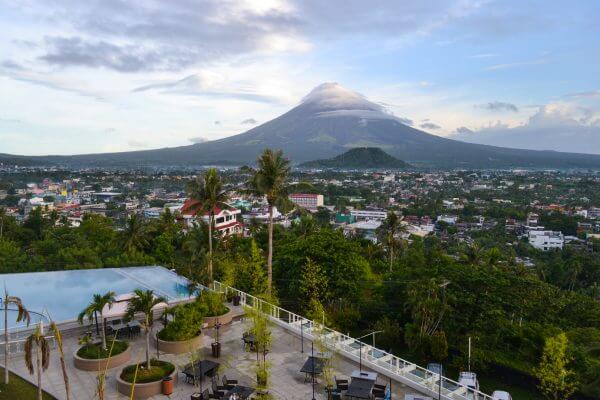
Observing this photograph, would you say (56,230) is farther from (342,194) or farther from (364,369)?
(342,194)

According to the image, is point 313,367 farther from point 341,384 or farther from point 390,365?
point 390,365

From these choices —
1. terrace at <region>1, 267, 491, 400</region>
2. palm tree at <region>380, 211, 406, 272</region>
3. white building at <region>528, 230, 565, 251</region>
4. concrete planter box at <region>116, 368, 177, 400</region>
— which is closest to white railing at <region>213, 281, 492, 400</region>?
terrace at <region>1, 267, 491, 400</region>

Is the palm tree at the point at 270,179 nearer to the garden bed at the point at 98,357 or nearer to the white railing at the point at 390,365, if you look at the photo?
the white railing at the point at 390,365

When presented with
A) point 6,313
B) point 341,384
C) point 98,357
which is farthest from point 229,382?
point 6,313

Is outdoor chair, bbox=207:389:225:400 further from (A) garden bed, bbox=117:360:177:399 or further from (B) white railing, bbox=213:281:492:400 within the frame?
(B) white railing, bbox=213:281:492:400

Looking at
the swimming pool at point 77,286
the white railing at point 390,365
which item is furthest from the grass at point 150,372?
the white railing at point 390,365

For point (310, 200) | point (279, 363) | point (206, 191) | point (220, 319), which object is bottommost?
point (310, 200)

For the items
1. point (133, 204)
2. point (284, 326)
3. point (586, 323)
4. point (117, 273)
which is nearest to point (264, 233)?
point (117, 273)
